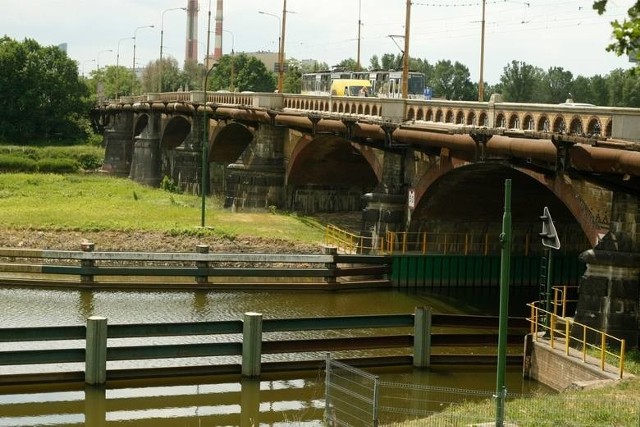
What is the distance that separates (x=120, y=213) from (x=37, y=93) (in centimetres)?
6723

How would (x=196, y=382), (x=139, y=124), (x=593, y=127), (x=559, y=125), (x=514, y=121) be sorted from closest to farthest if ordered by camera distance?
(x=196, y=382)
(x=593, y=127)
(x=559, y=125)
(x=514, y=121)
(x=139, y=124)

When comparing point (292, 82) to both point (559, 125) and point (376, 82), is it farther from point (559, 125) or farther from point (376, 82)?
point (559, 125)

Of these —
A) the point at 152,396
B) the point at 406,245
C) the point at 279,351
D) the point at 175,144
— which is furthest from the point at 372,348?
the point at 175,144

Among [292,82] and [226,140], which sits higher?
[292,82]

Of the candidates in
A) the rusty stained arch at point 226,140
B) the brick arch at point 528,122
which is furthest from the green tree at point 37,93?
the brick arch at point 528,122

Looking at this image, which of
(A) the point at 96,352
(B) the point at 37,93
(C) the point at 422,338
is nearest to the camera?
(A) the point at 96,352

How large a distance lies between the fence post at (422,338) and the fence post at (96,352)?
26.0 feet

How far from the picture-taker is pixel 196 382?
25641 millimetres

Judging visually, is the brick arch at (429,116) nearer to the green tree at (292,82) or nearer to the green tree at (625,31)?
the green tree at (625,31)

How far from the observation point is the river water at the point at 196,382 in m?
23.2

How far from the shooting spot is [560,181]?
3139 centimetres

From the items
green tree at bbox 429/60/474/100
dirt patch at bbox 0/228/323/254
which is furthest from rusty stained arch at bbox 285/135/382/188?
green tree at bbox 429/60/474/100

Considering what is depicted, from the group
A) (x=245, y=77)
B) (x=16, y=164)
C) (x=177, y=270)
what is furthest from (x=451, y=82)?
(x=177, y=270)

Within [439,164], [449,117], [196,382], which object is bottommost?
[196,382]
